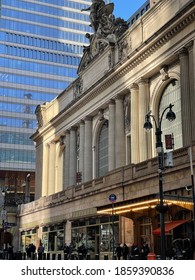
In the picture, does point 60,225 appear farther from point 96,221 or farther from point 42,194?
point 42,194

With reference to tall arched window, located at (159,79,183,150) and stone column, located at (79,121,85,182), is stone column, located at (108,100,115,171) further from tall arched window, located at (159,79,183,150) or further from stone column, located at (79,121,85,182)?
tall arched window, located at (159,79,183,150)

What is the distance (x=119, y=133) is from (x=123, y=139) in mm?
694

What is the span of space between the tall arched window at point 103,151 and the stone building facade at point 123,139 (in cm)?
11

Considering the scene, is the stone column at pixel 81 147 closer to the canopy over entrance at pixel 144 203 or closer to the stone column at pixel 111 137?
the stone column at pixel 111 137

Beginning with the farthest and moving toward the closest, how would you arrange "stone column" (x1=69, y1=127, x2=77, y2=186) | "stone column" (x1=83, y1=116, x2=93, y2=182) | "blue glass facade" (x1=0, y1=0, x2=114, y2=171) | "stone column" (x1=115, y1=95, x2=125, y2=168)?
"blue glass facade" (x1=0, y1=0, x2=114, y2=171)
"stone column" (x1=69, y1=127, x2=77, y2=186)
"stone column" (x1=83, y1=116, x2=93, y2=182)
"stone column" (x1=115, y1=95, x2=125, y2=168)

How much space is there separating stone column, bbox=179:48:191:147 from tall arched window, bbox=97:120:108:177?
1596 cm

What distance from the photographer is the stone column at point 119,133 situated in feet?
140

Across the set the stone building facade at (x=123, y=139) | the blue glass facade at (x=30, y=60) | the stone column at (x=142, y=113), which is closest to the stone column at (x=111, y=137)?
the stone building facade at (x=123, y=139)

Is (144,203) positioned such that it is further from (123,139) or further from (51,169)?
(51,169)

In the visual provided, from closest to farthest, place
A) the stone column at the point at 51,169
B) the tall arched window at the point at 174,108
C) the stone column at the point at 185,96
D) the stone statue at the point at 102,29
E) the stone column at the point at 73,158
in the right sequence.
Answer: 1. the stone column at the point at 185,96
2. the tall arched window at the point at 174,108
3. the stone statue at the point at 102,29
4. the stone column at the point at 73,158
5. the stone column at the point at 51,169

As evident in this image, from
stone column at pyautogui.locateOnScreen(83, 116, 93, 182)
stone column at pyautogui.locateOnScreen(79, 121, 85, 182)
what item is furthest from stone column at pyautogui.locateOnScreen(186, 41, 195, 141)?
stone column at pyautogui.locateOnScreen(79, 121, 85, 182)

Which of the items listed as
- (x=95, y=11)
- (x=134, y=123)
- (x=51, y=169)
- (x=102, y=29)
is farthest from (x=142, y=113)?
(x=51, y=169)

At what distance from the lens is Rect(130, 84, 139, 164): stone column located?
130 feet

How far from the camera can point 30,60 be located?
98.6 metres
